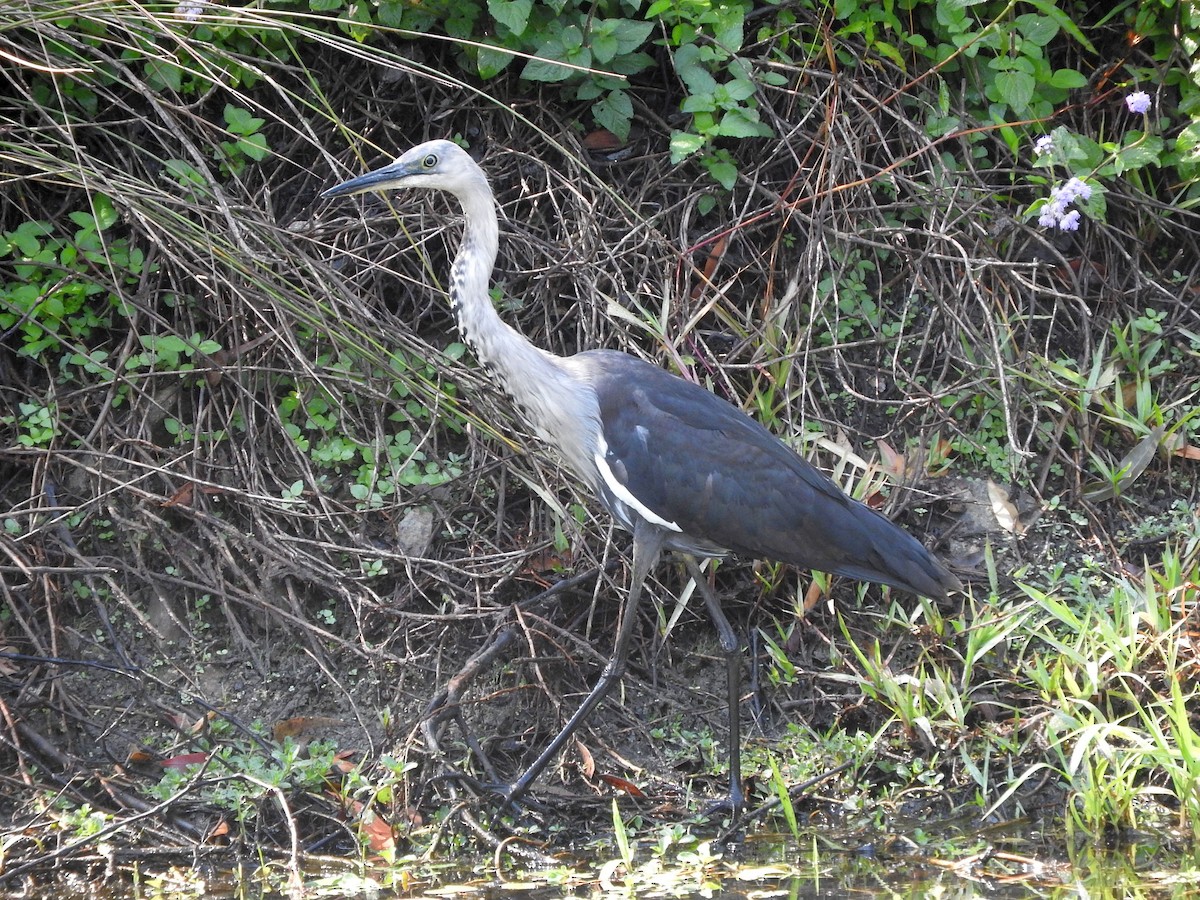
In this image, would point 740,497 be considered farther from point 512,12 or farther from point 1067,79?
point 1067,79

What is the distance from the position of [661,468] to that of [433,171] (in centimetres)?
116

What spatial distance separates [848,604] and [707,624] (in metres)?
0.47

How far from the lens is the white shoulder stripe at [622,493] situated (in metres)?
3.91

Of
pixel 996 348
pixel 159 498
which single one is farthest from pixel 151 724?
pixel 996 348

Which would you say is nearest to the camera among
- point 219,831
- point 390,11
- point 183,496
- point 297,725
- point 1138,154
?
point 219,831

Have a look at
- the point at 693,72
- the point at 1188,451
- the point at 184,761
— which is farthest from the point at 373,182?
the point at 1188,451

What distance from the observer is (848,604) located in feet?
14.1

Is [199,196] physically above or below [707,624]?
above

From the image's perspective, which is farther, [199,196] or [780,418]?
[780,418]

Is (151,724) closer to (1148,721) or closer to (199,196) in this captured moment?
(199,196)

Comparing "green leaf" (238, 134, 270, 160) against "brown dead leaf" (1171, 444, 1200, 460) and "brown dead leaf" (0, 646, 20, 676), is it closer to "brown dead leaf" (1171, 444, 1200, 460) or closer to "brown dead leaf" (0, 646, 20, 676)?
"brown dead leaf" (0, 646, 20, 676)

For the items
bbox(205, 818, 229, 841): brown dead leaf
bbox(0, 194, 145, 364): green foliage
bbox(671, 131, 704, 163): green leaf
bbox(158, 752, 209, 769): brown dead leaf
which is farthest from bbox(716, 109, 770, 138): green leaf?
bbox(205, 818, 229, 841): brown dead leaf

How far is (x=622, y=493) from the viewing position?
396 cm

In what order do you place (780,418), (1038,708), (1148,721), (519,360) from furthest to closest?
(780,418), (519,360), (1038,708), (1148,721)
